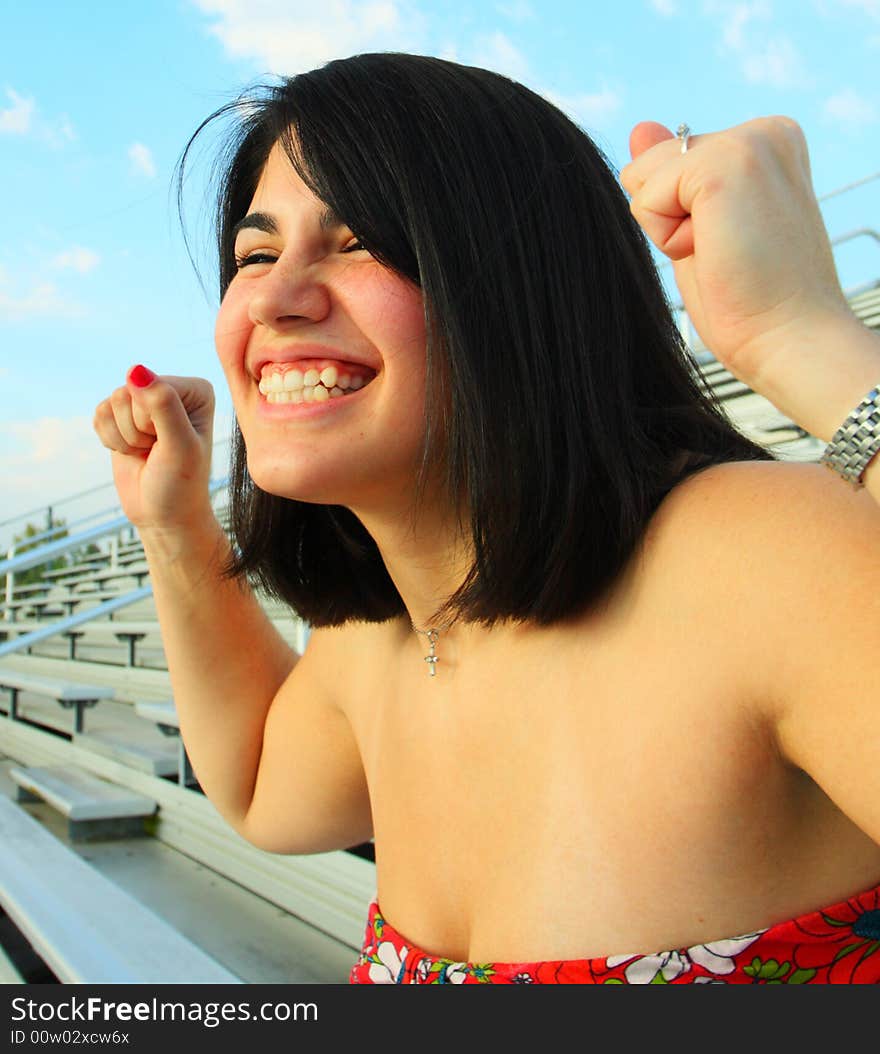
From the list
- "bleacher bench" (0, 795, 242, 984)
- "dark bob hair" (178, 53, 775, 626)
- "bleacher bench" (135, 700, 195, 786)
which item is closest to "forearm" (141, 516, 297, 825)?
"bleacher bench" (0, 795, 242, 984)

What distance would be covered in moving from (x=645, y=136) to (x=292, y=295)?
32 centimetres

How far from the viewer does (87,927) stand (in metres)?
1.66

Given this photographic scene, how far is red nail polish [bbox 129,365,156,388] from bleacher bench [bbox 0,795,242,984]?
0.76m

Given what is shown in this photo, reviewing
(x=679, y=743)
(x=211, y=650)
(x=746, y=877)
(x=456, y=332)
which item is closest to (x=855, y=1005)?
(x=746, y=877)

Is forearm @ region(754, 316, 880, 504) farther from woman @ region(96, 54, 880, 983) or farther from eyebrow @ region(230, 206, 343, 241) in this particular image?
eyebrow @ region(230, 206, 343, 241)

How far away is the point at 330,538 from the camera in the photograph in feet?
3.40

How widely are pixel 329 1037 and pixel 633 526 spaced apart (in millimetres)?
431

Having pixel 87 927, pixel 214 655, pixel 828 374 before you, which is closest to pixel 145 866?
pixel 87 927

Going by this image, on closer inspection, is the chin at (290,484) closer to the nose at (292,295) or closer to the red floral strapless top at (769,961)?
the nose at (292,295)

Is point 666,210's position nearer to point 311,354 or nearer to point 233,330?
point 311,354

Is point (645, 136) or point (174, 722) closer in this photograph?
point (645, 136)

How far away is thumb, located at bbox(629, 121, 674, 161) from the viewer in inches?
22.5

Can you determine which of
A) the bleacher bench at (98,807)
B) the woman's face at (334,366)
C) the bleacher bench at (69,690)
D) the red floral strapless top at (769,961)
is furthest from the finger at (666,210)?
the bleacher bench at (69,690)

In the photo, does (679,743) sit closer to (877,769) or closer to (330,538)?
(877,769)
